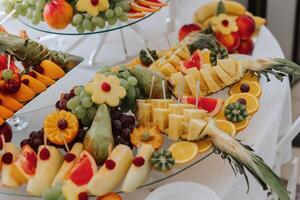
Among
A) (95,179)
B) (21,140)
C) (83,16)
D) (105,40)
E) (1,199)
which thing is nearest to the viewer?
(95,179)

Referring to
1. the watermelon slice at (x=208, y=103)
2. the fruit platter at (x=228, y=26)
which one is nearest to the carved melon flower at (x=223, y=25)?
the fruit platter at (x=228, y=26)

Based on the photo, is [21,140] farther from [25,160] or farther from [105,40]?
[105,40]

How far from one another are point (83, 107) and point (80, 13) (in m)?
0.36

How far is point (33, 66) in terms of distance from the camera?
1413 millimetres

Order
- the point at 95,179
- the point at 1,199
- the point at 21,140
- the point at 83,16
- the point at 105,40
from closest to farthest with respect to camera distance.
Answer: the point at 95,179 < the point at 1,199 < the point at 21,140 < the point at 83,16 < the point at 105,40

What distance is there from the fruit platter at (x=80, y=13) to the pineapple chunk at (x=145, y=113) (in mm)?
317

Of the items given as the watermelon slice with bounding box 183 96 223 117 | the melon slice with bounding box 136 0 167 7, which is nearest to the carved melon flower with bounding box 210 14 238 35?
the melon slice with bounding box 136 0 167 7

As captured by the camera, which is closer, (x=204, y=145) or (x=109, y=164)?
(x=109, y=164)

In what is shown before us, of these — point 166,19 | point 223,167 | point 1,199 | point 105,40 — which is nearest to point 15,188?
point 1,199

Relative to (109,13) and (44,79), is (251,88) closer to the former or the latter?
(109,13)

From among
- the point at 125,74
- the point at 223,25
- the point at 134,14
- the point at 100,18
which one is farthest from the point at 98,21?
the point at 223,25

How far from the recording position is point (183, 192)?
1.10 metres

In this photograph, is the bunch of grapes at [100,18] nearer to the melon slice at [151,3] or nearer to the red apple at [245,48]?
the melon slice at [151,3]

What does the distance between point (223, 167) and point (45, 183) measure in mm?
409
